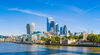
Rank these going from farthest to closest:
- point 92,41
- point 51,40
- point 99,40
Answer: point 51,40
point 92,41
point 99,40

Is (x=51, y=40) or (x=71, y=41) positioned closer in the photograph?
(x=71, y=41)

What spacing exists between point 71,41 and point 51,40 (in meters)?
29.6

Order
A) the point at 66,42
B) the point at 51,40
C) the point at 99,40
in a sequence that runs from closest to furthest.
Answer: the point at 99,40 → the point at 66,42 → the point at 51,40

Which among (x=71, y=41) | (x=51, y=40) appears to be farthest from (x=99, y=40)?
(x=51, y=40)

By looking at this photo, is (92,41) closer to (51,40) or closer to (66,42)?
(66,42)

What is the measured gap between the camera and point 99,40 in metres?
133

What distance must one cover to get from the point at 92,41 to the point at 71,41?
35.2 metres

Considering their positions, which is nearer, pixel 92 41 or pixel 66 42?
pixel 92 41

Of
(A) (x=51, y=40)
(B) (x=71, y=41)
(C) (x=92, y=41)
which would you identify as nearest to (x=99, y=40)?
(C) (x=92, y=41)

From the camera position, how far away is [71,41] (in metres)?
177

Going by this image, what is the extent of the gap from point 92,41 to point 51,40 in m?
63.6

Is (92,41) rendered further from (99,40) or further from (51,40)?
(51,40)

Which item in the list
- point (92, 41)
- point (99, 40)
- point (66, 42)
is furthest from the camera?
point (66, 42)

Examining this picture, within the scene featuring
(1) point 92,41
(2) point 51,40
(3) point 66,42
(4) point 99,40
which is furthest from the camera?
(2) point 51,40
